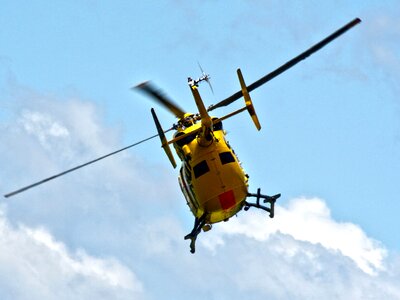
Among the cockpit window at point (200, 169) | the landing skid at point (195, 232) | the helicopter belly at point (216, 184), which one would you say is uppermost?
the cockpit window at point (200, 169)

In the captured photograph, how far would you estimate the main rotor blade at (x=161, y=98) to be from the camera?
151 ft

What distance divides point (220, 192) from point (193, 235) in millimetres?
3221

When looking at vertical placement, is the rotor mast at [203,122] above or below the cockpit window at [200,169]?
above

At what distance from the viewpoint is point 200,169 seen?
159 ft

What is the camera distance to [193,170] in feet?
160

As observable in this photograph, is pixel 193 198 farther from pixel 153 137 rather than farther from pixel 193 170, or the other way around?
pixel 153 137

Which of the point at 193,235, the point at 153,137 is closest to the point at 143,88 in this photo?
the point at 153,137

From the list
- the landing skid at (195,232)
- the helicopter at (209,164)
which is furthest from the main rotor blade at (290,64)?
the landing skid at (195,232)

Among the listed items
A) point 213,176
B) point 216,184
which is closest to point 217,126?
point 213,176

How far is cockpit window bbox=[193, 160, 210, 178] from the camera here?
159 ft

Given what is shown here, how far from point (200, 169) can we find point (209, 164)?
58cm

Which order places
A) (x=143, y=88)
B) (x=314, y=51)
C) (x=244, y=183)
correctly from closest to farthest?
(x=314, y=51)
(x=143, y=88)
(x=244, y=183)

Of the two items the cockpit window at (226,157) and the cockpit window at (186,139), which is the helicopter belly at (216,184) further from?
the cockpit window at (186,139)

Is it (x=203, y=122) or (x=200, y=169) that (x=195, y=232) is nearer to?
(x=200, y=169)
